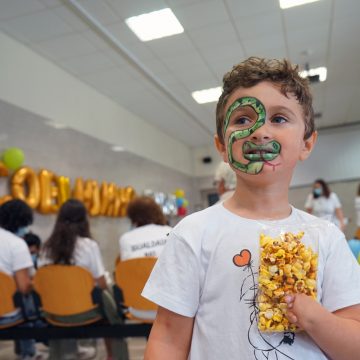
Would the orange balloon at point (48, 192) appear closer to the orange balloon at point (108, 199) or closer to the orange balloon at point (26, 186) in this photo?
the orange balloon at point (26, 186)

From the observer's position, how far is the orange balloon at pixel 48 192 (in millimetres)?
4582

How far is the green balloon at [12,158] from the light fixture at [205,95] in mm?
3561

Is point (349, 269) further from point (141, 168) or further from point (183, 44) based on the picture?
point (141, 168)

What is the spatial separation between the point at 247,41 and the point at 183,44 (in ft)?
2.82

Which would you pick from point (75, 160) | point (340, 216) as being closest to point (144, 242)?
point (75, 160)

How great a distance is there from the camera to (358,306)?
77 centimetres

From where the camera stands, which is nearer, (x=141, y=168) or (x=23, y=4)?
(x=23, y=4)

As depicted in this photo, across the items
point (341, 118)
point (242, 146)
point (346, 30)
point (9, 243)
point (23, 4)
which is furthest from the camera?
point (341, 118)

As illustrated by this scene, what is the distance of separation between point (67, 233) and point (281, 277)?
2497 mm

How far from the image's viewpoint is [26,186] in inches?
178

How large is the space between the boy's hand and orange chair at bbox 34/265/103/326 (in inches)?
80.7

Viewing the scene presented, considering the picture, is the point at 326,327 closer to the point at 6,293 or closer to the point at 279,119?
the point at 279,119

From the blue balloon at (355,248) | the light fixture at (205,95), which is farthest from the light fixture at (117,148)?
the blue balloon at (355,248)

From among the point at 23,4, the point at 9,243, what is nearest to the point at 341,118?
the point at 23,4
